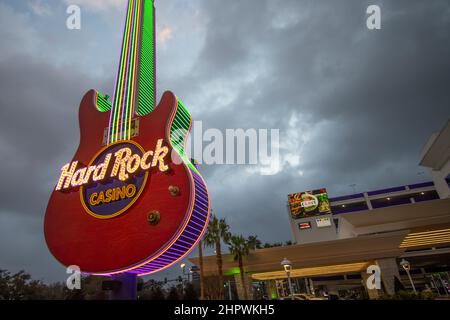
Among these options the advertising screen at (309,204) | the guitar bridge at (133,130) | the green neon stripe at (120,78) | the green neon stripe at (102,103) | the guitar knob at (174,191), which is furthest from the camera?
the advertising screen at (309,204)

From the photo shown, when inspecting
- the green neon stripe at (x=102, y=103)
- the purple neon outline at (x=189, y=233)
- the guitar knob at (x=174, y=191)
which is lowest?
the purple neon outline at (x=189, y=233)

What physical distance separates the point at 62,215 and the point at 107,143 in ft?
15.2

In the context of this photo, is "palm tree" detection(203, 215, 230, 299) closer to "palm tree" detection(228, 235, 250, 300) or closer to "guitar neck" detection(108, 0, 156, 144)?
"palm tree" detection(228, 235, 250, 300)

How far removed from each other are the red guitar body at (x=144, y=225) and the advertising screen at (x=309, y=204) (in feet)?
188

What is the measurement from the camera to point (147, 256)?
12148 mm

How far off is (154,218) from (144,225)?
0.66 m

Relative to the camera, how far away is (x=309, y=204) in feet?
220

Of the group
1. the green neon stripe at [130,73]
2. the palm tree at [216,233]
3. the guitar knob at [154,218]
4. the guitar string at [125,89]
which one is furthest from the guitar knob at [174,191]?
the palm tree at [216,233]

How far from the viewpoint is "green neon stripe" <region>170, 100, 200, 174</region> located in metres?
14.8

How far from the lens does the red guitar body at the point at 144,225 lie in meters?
12.4

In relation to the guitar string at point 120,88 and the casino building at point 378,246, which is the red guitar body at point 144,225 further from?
the casino building at point 378,246

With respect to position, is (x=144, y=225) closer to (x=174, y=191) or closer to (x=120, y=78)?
(x=174, y=191)

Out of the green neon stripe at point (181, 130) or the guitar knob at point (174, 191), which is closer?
the guitar knob at point (174, 191)
